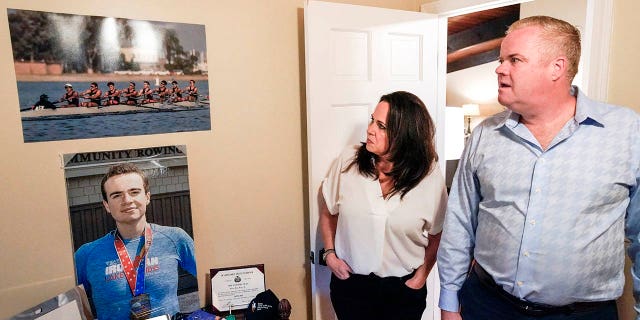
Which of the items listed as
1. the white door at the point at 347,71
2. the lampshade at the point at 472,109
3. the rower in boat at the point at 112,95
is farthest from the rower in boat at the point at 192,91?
the lampshade at the point at 472,109

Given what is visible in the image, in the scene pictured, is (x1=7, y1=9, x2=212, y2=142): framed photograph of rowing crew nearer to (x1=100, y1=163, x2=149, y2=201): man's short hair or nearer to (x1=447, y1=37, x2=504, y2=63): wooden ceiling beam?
(x1=100, y1=163, x2=149, y2=201): man's short hair

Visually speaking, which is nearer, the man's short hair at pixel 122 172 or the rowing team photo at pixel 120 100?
the rowing team photo at pixel 120 100

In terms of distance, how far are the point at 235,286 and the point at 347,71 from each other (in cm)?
115

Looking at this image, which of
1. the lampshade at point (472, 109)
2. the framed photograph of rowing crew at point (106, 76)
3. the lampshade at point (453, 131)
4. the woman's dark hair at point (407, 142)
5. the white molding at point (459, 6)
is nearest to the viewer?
the framed photograph of rowing crew at point (106, 76)

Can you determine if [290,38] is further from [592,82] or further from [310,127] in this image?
[592,82]

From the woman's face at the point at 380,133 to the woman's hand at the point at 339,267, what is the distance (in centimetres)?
50

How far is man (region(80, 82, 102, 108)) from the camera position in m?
1.59

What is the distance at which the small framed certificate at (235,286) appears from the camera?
6.09 feet

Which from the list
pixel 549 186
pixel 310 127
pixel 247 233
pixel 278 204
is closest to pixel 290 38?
pixel 310 127

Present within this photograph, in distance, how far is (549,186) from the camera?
1271 millimetres

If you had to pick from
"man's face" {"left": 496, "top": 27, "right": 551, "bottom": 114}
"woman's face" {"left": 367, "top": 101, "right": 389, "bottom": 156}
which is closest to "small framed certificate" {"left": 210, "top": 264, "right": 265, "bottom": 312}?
"woman's face" {"left": 367, "top": 101, "right": 389, "bottom": 156}

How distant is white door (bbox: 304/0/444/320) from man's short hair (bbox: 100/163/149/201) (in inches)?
29.0

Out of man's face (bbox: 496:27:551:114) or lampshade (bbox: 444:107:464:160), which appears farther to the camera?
lampshade (bbox: 444:107:464:160)

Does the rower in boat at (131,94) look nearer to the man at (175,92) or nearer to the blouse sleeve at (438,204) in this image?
the man at (175,92)
